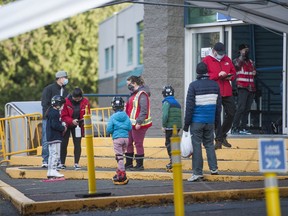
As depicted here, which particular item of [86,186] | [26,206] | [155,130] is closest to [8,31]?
[26,206]

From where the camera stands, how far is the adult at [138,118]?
56.9ft

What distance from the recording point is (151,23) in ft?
76.2

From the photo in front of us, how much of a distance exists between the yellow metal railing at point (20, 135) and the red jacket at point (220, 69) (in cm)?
639

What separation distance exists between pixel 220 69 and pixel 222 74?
0.34 feet

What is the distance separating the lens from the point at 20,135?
73.5ft

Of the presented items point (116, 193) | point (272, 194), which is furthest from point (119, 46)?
point (272, 194)

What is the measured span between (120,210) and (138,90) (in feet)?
16.3

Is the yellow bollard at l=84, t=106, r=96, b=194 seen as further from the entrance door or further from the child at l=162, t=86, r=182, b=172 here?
the entrance door

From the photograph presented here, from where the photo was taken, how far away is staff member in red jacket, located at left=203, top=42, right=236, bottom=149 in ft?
54.8

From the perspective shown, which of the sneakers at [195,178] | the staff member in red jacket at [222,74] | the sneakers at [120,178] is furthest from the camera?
the staff member in red jacket at [222,74]

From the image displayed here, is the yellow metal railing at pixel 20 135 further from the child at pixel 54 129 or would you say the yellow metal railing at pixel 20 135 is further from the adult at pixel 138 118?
the child at pixel 54 129

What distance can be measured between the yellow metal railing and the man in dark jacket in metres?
7.35

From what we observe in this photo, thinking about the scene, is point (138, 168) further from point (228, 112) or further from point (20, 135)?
point (20, 135)

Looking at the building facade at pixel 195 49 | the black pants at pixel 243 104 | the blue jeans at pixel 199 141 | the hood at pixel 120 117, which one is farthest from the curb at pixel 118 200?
the building facade at pixel 195 49
